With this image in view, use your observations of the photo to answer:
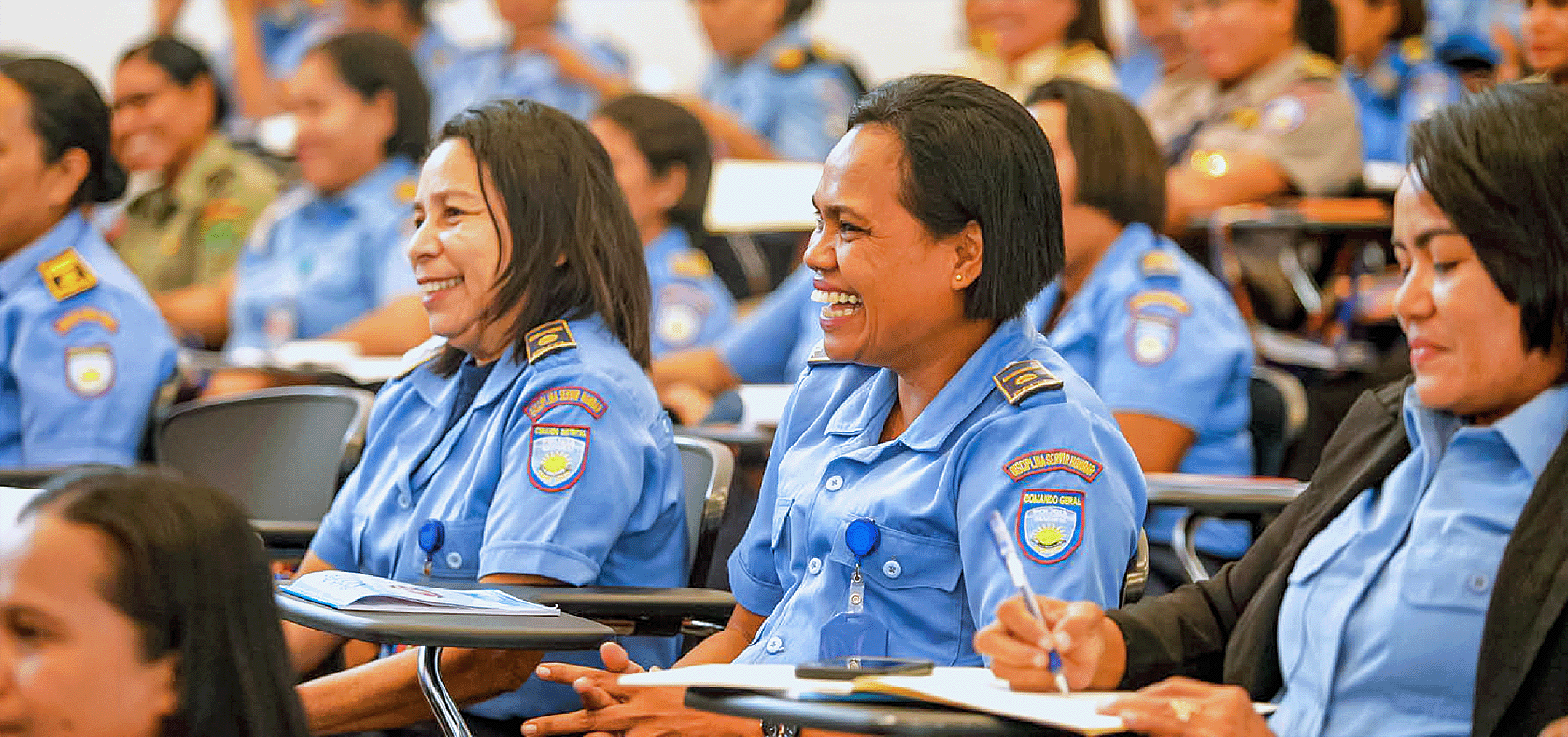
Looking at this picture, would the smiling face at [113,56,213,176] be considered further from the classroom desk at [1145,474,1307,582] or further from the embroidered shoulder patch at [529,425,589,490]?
the classroom desk at [1145,474,1307,582]

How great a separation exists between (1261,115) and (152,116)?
3.10 m

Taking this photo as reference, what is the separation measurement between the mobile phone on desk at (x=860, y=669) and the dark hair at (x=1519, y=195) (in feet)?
2.17

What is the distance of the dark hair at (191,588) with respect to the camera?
1.29 meters

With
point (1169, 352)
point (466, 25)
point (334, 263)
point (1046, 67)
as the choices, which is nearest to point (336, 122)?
point (334, 263)

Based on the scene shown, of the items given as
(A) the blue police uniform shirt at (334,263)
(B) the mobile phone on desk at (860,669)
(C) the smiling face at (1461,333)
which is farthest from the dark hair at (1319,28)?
(B) the mobile phone on desk at (860,669)

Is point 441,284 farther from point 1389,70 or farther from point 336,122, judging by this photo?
point 1389,70

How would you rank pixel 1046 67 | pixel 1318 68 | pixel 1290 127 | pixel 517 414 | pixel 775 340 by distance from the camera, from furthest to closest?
pixel 1046 67 → pixel 1318 68 → pixel 1290 127 → pixel 775 340 → pixel 517 414

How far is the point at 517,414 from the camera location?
2.31 m

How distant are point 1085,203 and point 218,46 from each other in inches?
241

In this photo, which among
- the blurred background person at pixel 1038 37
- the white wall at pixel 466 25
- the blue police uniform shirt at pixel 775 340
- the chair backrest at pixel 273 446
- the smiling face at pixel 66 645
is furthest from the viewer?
the white wall at pixel 466 25

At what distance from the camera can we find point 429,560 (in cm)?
231

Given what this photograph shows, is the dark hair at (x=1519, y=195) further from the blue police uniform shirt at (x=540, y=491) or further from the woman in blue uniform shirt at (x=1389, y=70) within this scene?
the woman in blue uniform shirt at (x=1389, y=70)

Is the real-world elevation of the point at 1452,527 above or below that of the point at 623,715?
above

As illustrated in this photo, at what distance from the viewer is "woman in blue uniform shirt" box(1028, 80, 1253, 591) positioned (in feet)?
10.2
